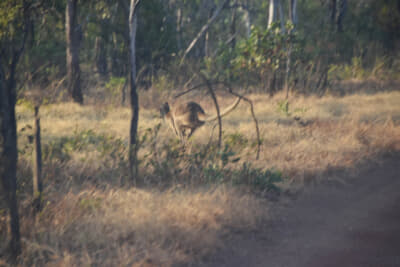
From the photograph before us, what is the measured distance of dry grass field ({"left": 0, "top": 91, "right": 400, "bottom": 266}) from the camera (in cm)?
332

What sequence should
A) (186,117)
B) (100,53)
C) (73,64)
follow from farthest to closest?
(100,53) < (73,64) < (186,117)

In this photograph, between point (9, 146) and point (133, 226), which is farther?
point (133, 226)

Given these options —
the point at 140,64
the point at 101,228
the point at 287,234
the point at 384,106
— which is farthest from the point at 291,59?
the point at 101,228

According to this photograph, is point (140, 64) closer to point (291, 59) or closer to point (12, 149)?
point (291, 59)

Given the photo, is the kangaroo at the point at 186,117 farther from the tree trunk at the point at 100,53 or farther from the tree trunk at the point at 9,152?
the tree trunk at the point at 100,53

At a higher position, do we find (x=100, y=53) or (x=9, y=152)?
(x=100, y=53)

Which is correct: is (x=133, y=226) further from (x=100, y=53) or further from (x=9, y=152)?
(x=100, y=53)

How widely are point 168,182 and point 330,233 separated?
2010mm

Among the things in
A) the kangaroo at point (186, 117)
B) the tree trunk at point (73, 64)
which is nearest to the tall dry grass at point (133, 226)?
the kangaroo at point (186, 117)

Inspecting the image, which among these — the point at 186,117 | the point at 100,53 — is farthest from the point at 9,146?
the point at 100,53

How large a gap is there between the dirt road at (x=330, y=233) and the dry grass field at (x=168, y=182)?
7.7 inches

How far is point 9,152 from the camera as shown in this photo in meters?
2.95

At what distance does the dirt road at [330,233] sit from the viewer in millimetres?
3387

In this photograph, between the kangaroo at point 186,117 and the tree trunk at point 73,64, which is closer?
the kangaroo at point 186,117
